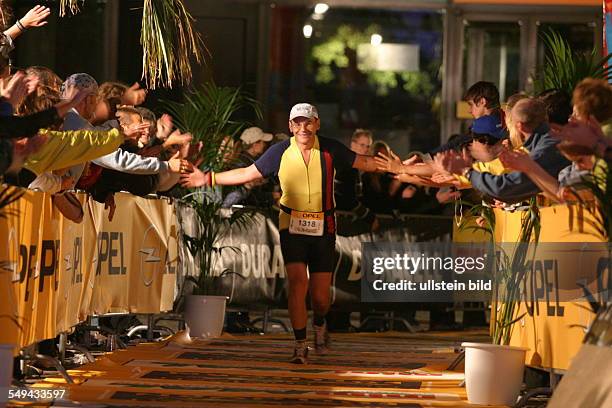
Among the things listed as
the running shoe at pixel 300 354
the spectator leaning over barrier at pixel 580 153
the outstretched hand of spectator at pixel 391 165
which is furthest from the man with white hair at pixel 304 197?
the spectator leaning over barrier at pixel 580 153

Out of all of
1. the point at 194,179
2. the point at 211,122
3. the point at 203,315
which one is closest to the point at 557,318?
the point at 194,179

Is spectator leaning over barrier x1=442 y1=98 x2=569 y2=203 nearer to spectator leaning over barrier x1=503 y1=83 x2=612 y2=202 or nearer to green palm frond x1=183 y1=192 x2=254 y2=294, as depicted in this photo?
spectator leaning over barrier x1=503 y1=83 x2=612 y2=202

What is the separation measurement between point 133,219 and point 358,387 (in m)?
3.81

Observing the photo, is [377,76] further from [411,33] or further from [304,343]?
[304,343]

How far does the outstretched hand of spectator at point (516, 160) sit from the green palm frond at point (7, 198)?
107 inches

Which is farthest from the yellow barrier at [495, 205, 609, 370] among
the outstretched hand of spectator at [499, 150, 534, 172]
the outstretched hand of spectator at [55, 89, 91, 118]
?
the outstretched hand of spectator at [55, 89, 91, 118]

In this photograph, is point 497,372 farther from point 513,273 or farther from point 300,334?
point 300,334

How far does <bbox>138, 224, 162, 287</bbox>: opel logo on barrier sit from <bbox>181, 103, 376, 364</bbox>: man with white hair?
123 cm

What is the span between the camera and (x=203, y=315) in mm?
14844

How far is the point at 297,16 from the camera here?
886 inches

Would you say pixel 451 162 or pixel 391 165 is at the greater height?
pixel 391 165

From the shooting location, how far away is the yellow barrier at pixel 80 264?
334 inches

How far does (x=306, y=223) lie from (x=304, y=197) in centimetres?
23

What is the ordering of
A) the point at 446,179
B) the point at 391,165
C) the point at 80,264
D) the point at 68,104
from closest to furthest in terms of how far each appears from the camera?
the point at 68,104, the point at 446,179, the point at 80,264, the point at 391,165
